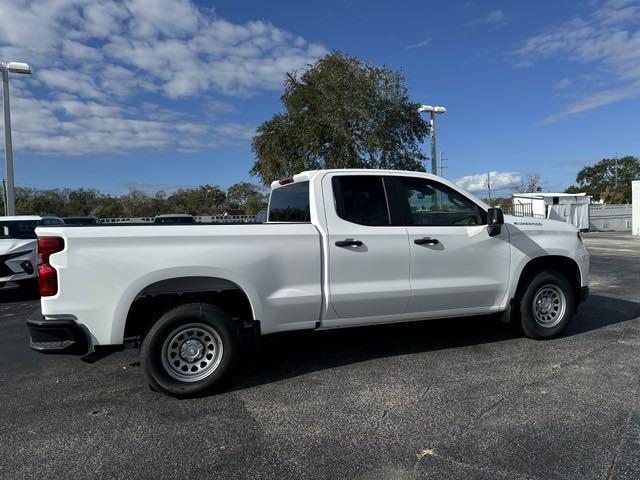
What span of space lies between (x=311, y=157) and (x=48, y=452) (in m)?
18.8

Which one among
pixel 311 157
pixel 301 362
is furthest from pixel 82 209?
pixel 301 362

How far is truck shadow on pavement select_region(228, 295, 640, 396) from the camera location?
16.4 ft

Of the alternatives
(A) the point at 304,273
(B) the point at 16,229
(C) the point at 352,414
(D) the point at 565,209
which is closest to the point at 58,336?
(A) the point at 304,273

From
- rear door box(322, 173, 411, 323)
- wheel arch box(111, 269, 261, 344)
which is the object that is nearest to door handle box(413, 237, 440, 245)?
rear door box(322, 173, 411, 323)

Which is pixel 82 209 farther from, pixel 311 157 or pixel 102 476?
pixel 102 476

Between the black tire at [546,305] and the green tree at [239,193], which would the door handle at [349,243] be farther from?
the green tree at [239,193]

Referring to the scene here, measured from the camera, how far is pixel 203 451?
3.41 meters

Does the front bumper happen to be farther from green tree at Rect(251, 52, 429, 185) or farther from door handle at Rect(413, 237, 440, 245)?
green tree at Rect(251, 52, 429, 185)

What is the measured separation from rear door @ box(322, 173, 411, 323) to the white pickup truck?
0.04 feet

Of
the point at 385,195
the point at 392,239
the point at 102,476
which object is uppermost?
the point at 385,195

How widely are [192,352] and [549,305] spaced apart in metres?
4.06

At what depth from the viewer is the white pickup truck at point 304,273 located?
406 cm

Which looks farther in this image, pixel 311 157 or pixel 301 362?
pixel 311 157

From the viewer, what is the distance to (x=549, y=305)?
5.89 meters
